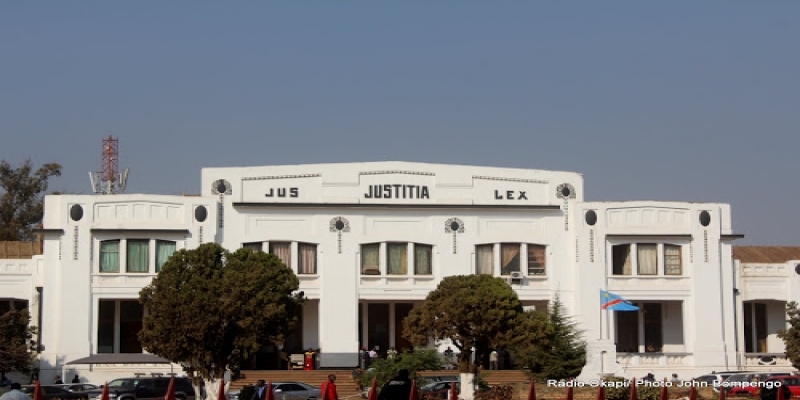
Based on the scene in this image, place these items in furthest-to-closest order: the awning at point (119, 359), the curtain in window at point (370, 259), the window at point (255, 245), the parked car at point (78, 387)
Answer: the curtain in window at point (370, 259), the window at point (255, 245), the awning at point (119, 359), the parked car at point (78, 387)

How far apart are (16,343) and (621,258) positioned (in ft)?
90.3

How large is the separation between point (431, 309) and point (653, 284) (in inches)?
629

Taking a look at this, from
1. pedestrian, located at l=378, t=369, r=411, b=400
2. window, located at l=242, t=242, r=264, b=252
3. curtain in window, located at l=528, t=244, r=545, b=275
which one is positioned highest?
window, located at l=242, t=242, r=264, b=252

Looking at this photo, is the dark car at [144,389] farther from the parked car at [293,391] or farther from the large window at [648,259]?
the large window at [648,259]

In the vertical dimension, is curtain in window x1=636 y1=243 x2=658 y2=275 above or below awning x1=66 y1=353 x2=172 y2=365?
above

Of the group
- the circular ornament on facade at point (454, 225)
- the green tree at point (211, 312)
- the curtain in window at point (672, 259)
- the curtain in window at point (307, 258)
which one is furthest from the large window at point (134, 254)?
the curtain in window at point (672, 259)

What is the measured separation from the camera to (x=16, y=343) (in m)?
50.2

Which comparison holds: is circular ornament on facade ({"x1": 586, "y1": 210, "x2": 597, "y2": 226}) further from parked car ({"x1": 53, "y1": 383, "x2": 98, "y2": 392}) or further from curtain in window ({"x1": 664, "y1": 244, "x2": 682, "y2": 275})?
parked car ({"x1": 53, "y1": 383, "x2": 98, "y2": 392})

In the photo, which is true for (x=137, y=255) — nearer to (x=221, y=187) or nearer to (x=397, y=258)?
(x=221, y=187)

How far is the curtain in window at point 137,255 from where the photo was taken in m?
53.9

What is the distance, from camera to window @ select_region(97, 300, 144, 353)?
54.7m

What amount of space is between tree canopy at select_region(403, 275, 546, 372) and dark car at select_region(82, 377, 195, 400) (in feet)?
30.7

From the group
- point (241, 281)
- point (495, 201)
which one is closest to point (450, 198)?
point (495, 201)

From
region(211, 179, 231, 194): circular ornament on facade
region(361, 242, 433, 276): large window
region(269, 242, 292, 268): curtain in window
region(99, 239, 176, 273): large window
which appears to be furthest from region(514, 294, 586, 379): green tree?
region(99, 239, 176, 273): large window
